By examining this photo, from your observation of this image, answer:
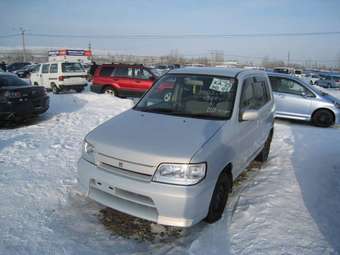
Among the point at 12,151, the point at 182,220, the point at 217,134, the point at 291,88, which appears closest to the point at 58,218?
the point at 182,220

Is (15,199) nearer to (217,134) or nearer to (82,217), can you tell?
(82,217)

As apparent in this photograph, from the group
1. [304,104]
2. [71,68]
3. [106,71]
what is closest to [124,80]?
[106,71]

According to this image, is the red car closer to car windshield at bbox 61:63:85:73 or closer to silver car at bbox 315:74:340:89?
car windshield at bbox 61:63:85:73

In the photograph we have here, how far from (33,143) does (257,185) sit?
4705 millimetres

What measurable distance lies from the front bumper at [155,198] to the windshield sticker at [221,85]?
160 cm

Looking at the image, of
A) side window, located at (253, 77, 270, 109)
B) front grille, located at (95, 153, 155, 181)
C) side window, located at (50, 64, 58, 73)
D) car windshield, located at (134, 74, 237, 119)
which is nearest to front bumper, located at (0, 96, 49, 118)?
car windshield, located at (134, 74, 237, 119)

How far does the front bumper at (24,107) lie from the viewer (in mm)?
7406

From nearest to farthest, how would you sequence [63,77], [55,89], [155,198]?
[155,198] → [63,77] → [55,89]

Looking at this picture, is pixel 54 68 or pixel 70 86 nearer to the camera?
pixel 70 86

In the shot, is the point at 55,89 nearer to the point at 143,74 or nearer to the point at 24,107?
the point at 143,74

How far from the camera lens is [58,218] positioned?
3402 millimetres

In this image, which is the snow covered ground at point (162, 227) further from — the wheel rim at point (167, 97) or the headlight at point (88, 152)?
the wheel rim at point (167, 97)

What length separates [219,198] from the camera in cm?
326

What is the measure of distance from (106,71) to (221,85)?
10.6 metres
